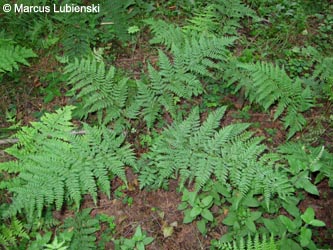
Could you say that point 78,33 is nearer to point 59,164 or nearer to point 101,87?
point 101,87

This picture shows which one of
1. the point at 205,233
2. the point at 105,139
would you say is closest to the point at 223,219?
the point at 205,233

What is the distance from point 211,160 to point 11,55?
9.48ft

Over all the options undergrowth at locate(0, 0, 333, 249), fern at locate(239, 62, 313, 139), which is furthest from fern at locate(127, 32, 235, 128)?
fern at locate(239, 62, 313, 139)

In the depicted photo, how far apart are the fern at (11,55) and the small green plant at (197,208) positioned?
8.56ft

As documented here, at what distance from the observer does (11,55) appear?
15.1 ft

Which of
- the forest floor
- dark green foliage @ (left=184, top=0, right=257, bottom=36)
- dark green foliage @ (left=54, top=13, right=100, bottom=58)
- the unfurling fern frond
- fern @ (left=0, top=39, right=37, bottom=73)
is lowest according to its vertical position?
the forest floor

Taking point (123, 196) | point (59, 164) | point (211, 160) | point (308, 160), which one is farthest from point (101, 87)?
point (308, 160)

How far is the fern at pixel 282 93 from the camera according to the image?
427 cm

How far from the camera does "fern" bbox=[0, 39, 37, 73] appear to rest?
4.54 m

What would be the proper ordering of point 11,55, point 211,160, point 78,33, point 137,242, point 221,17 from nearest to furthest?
point 137,242
point 211,160
point 11,55
point 78,33
point 221,17

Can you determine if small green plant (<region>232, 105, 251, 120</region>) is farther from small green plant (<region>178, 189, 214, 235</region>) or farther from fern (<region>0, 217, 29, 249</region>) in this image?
fern (<region>0, 217, 29, 249</region>)

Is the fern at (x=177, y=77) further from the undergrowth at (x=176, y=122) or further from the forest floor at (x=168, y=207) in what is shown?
the forest floor at (x=168, y=207)

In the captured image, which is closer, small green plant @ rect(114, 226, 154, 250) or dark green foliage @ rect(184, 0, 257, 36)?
small green plant @ rect(114, 226, 154, 250)

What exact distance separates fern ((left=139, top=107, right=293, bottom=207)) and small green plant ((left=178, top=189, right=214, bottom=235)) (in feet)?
0.58
